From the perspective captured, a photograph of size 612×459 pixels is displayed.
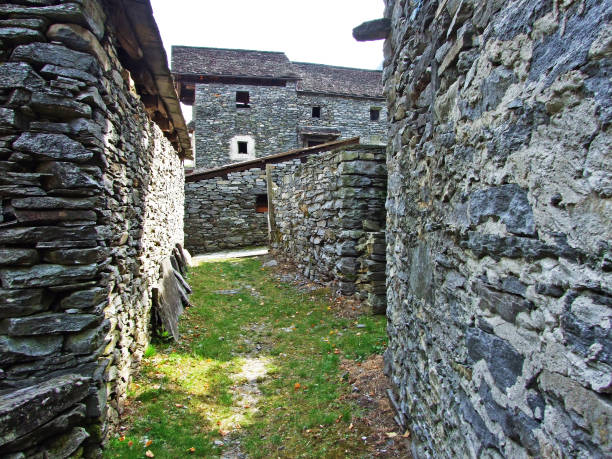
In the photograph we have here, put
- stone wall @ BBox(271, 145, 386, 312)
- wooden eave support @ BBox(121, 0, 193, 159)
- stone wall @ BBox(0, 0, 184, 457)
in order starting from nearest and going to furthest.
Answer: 1. stone wall @ BBox(0, 0, 184, 457)
2. wooden eave support @ BBox(121, 0, 193, 159)
3. stone wall @ BBox(271, 145, 386, 312)

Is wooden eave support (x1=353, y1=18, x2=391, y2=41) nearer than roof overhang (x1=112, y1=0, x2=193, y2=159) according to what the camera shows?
No

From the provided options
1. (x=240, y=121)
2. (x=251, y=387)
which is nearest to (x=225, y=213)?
(x=240, y=121)

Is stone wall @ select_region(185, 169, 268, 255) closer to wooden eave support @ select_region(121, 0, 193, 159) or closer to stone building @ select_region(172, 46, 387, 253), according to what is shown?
stone building @ select_region(172, 46, 387, 253)

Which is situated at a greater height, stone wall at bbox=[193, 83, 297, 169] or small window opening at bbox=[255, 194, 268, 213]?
stone wall at bbox=[193, 83, 297, 169]

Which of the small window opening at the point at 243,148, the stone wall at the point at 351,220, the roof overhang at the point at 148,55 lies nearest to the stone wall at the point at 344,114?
the small window opening at the point at 243,148

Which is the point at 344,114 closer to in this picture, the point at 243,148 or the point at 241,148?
the point at 243,148

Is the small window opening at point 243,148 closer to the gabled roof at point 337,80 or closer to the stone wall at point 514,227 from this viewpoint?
the gabled roof at point 337,80

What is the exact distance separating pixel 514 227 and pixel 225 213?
43.2 ft

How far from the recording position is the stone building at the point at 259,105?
21.3 m

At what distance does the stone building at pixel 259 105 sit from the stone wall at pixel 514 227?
19.7 metres

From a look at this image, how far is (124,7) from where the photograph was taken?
349cm

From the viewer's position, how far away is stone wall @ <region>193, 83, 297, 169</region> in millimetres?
21172

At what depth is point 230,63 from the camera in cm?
2248

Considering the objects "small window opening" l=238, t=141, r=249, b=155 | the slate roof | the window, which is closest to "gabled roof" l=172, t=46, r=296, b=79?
the slate roof
